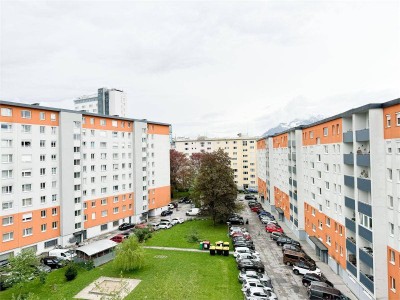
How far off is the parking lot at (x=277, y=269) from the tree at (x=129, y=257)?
15.2 m

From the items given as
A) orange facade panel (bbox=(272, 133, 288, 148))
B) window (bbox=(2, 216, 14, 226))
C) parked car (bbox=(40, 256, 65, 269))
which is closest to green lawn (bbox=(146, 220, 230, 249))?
parked car (bbox=(40, 256, 65, 269))

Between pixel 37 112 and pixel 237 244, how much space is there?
34541 millimetres

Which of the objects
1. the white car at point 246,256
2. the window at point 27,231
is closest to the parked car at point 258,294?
the white car at point 246,256

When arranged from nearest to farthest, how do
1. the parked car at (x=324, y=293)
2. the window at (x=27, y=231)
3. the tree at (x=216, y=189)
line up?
1. the parked car at (x=324, y=293)
2. the window at (x=27, y=231)
3. the tree at (x=216, y=189)

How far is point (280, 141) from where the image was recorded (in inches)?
2564

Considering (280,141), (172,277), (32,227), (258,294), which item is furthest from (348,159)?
(32,227)

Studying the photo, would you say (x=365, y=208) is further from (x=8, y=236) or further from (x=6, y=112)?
(x=6, y=112)

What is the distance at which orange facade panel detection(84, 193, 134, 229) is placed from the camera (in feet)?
171

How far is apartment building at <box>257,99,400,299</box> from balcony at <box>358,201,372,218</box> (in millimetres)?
52

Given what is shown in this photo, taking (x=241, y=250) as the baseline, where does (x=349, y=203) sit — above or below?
above

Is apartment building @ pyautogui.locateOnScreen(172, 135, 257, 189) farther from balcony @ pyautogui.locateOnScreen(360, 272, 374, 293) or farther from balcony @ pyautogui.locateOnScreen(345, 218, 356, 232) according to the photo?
balcony @ pyautogui.locateOnScreen(360, 272, 374, 293)

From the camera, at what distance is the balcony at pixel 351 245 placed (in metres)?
30.5

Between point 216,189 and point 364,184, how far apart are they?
3137 centimetres

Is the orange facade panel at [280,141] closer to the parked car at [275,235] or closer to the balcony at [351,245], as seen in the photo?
the parked car at [275,235]
